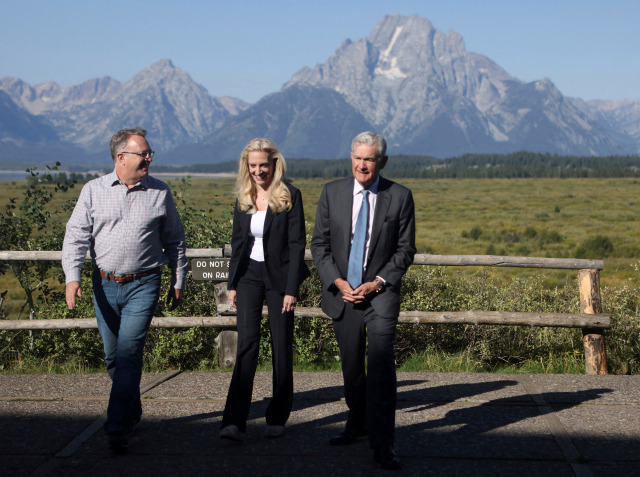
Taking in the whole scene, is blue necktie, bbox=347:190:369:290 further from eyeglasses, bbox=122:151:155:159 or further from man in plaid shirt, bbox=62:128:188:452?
eyeglasses, bbox=122:151:155:159

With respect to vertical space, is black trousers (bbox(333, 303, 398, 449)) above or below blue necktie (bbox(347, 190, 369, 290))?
below

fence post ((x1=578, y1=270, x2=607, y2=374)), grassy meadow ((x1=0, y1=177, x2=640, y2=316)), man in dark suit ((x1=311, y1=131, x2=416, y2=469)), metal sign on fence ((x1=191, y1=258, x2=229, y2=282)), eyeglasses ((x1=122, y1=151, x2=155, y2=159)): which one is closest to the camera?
man in dark suit ((x1=311, y1=131, x2=416, y2=469))

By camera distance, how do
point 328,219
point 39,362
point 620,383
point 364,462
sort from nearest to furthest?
1. point 364,462
2. point 328,219
3. point 620,383
4. point 39,362

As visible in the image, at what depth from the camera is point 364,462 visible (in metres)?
4.05

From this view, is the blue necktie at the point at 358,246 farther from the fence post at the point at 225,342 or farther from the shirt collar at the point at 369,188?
the fence post at the point at 225,342

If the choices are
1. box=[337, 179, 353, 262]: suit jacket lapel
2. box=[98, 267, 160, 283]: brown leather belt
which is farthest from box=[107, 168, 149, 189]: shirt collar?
box=[337, 179, 353, 262]: suit jacket lapel

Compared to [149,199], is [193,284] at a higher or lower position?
lower

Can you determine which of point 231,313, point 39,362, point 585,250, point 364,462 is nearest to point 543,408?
point 364,462

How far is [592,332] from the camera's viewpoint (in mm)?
6430

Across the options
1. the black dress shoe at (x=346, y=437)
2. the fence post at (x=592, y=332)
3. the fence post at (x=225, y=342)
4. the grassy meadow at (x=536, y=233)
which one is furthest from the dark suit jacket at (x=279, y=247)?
the grassy meadow at (x=536, y=233)

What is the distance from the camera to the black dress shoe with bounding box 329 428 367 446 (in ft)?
14.3

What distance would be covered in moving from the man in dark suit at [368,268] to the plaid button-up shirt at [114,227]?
39.2 inches

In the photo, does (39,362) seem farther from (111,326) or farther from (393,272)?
(393,272)

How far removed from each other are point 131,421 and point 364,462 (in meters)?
1.39
